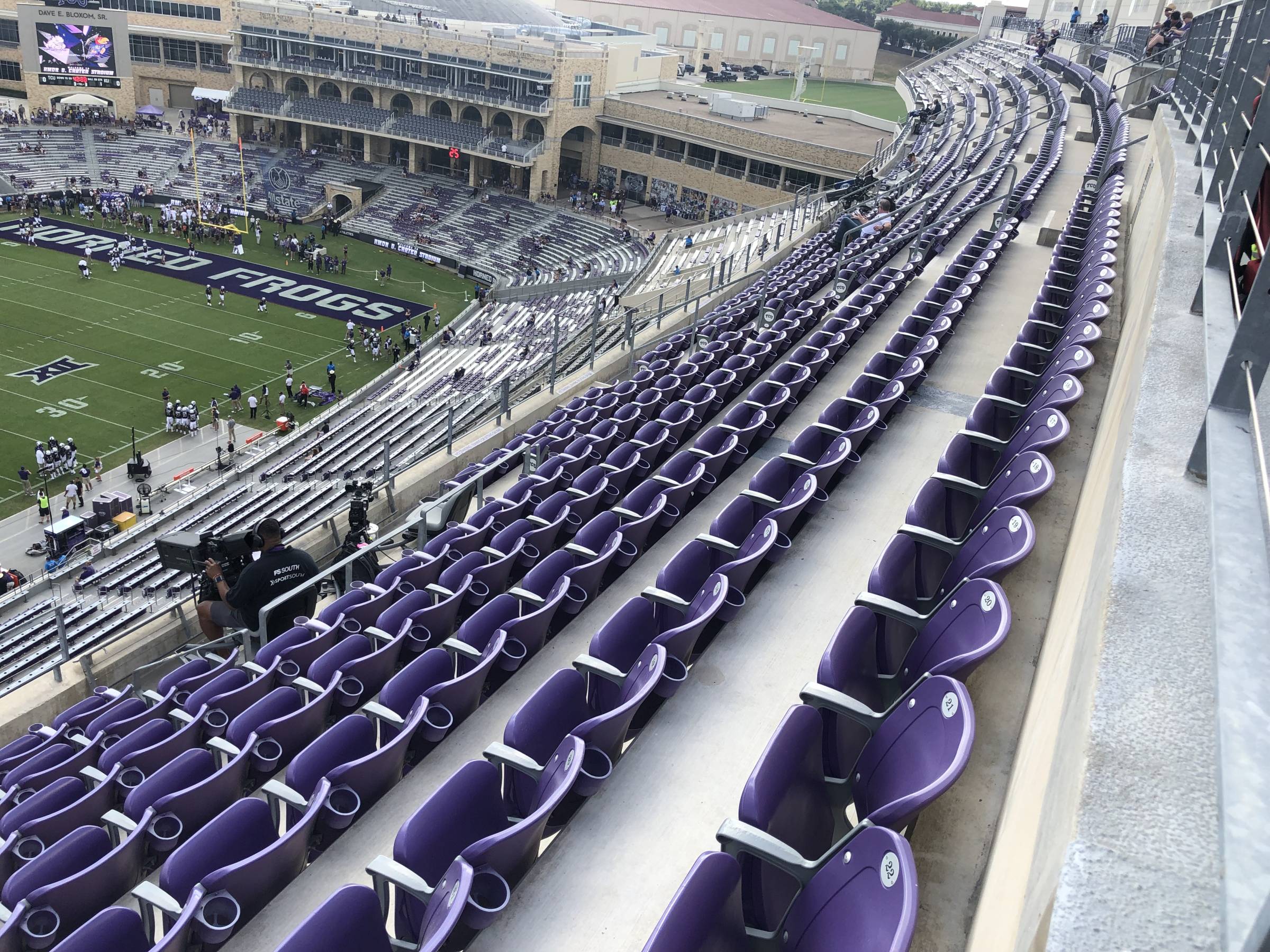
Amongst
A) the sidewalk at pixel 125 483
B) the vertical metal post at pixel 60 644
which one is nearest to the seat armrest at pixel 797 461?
the vertical metal post at pixel 60 644

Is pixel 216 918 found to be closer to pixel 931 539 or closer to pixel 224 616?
pixel 931 539

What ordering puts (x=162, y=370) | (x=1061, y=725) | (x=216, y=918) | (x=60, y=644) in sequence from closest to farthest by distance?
(x=1061, y=725), (x=216, y=918), (x=60, y=644), (x=162, y=370)

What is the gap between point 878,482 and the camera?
25.6 feet

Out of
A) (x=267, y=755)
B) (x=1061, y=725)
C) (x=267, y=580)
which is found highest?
(x=1061, y=725)

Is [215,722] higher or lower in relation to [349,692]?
lower

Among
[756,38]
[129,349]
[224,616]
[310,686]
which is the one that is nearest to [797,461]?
[310,686]

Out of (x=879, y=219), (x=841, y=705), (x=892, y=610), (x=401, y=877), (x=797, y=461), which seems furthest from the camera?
(x=879, y=219)

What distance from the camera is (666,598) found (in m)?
5.19

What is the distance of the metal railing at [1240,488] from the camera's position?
5.77ft

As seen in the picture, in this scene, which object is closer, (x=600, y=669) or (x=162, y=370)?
(x=600, y=669)

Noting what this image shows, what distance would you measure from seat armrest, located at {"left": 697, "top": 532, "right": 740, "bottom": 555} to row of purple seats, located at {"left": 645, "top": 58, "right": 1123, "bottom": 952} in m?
1.06

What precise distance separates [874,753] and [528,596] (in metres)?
2.81

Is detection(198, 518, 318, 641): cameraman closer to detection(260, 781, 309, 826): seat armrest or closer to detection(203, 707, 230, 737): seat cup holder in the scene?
detection(203, 707, 230, 737): seat cup holder

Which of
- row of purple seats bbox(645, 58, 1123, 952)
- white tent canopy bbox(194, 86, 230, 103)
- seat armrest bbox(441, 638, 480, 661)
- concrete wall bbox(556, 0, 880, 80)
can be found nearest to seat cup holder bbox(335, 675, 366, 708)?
seat armrest bbox(441, 638, 480, 661)
